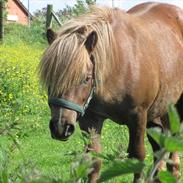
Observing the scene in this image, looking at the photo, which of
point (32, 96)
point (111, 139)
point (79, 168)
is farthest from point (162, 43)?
point (32, 96)

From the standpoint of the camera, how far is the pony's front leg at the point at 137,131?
4.57 m

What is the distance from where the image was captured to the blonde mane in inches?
153

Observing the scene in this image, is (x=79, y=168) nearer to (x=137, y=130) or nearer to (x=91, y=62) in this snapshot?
(x=91, y=62)

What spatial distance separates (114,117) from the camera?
14.8 ft

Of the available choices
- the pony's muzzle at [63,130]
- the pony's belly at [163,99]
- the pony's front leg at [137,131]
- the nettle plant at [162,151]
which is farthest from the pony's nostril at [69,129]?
the nettle plant at [162,151]

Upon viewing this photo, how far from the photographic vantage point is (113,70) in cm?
435

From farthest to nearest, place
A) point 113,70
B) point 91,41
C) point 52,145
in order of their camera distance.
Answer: point 52,145, point 113,70, point 91,41

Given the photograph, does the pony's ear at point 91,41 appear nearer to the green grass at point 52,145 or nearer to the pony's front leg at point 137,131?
the pony's front leg at point 137,131

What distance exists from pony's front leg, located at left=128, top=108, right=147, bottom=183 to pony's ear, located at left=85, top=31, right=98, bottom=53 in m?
0.64

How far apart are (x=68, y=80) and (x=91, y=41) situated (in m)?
0.40

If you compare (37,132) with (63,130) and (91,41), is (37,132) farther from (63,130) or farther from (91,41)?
(63,130)

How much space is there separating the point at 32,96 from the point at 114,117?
8.52m

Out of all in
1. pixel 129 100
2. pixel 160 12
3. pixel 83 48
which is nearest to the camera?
pixel 83 48

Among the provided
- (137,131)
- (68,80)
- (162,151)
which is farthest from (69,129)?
(162,151)
